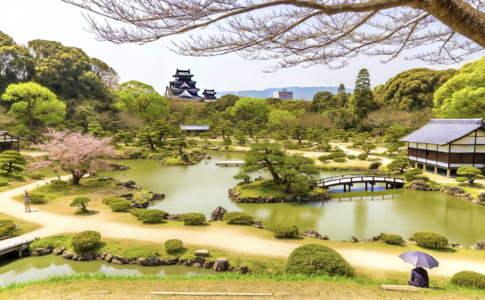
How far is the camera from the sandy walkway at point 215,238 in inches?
273

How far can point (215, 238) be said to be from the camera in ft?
28.1

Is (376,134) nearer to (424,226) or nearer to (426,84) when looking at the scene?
(426,84)

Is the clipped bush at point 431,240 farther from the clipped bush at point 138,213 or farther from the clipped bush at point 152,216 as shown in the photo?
the clipped bush at point 138,213

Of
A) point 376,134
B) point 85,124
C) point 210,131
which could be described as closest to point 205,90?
point 210,131

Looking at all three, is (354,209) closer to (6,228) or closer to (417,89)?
(6,228)

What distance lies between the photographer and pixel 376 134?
120 feet

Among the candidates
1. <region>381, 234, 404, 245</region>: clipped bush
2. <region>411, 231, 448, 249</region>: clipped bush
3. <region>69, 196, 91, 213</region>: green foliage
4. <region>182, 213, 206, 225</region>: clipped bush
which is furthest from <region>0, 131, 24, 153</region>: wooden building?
<region>411, 231, 448, 249</region>: clipped bush

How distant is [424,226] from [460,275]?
18.4 ft

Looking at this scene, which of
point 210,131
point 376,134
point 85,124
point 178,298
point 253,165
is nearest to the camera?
point 178,298

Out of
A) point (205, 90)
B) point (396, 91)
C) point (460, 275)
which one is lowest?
point (460, 275)

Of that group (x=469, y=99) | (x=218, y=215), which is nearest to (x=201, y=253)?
(x=218, y=215)

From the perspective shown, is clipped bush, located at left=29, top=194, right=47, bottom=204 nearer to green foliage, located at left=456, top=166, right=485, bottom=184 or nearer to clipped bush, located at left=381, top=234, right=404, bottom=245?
clipped bush, located at left=381, top=234, right=404, bottom=245

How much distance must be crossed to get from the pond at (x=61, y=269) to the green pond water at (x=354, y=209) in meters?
4.77

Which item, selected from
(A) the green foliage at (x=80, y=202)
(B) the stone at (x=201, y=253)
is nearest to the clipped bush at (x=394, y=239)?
(B) the stone at (x=201, y=253)
